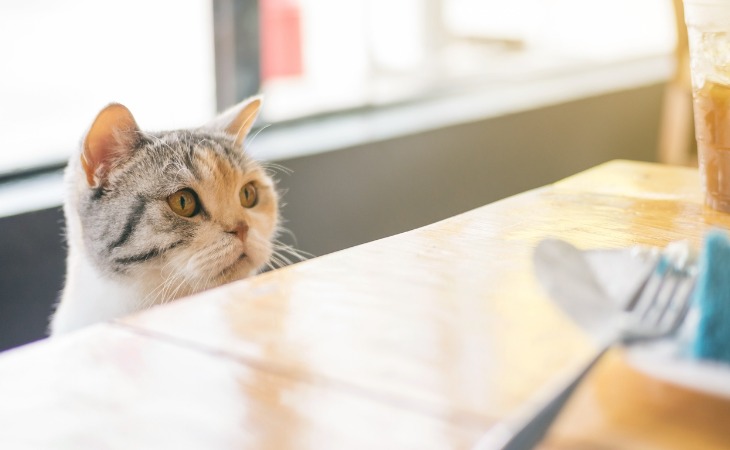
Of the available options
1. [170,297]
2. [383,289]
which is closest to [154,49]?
[170,297]

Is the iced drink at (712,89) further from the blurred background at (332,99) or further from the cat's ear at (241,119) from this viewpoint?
the blurred background at (332,99)

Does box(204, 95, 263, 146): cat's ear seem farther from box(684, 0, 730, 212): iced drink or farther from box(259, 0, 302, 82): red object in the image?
box(259, 0, 302, 82): red object

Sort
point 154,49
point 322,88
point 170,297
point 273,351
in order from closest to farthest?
point 273,351 < point 170,297 < point 154,49 < point 322,88

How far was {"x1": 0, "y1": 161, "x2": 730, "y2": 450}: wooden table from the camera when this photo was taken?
0.45 meters

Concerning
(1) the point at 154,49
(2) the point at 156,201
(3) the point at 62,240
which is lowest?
(3) the point at 62,240

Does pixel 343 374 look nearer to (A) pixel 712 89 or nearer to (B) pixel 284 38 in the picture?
(A) pixel 712 89

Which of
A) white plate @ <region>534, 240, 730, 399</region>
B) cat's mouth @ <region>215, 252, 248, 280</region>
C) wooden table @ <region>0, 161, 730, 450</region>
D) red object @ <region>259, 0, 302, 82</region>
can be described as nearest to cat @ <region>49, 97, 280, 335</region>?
cat's mouth @ <region>215, 252, 248, 280</region>

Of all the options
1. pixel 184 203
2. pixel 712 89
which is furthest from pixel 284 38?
pixel 712 89

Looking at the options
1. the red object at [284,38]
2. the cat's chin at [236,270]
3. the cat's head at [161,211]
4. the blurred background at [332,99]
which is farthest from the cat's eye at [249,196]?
the red object at [284,38]

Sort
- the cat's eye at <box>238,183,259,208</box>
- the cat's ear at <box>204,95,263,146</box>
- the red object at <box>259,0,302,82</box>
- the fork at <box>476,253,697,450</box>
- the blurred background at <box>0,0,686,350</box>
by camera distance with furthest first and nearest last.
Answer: the red object at <box>259,0,302,82</box> → the blurred background at <box>0,0,686,350</box> → the cat's ear at <box>204,95,263,146</box> → the cat's eye at <box>238,183,259,208</box> → the fork at <box>476,253,697,450</box>

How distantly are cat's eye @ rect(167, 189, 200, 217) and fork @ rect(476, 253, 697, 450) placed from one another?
0.70 metres

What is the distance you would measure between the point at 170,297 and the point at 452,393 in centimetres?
66

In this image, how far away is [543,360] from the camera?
1.72 ft

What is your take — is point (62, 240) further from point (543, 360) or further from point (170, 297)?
point (543, 360)
